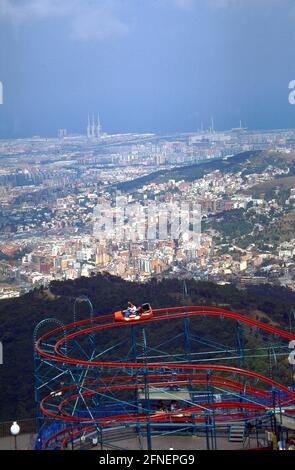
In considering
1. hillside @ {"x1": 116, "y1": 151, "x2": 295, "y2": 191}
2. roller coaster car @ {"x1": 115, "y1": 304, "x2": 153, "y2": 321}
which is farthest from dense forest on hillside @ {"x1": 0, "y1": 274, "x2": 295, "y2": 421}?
hillside @ {"x1": 116, "y1": 151, "x2": 295, "y2": 191}

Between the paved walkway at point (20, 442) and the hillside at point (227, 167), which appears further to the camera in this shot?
the hillside at point (227, 167)

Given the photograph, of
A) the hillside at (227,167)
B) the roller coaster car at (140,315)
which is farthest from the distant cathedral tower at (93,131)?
the roller coaster car at (140,315)

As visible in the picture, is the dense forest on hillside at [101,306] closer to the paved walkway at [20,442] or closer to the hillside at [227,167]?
the paved walkway at [20,442]

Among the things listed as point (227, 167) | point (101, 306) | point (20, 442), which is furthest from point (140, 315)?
point (227, 167)

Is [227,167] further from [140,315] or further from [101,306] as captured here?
[140,315]

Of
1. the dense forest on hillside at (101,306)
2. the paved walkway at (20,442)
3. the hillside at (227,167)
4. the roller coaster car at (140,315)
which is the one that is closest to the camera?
the paved walkway at (20,442)

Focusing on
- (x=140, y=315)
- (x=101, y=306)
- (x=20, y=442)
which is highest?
(x=140, y=315)

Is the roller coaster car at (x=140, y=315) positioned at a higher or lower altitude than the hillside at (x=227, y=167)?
lower
